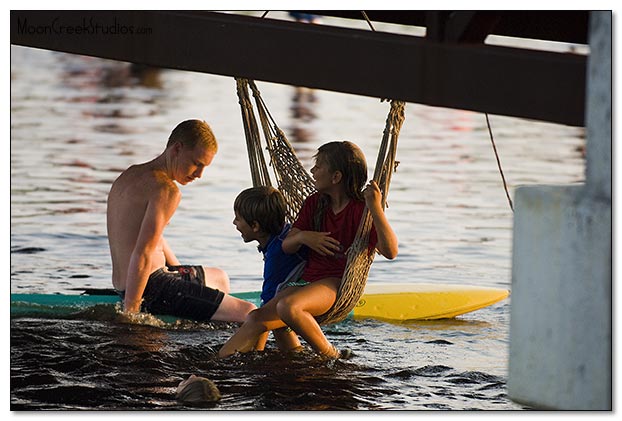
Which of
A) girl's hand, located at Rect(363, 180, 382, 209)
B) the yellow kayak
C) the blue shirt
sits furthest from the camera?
the yellow kayak

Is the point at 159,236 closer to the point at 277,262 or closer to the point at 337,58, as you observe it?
the point at 277,262

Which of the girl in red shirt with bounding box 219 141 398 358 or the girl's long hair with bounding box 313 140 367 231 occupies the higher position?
the girl's long hair with bounding box 313 140 367 231

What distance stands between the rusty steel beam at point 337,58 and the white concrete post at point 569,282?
5.2 inches

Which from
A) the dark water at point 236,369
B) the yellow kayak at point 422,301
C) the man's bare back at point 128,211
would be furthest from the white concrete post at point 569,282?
the yellow kayak at point 422,301

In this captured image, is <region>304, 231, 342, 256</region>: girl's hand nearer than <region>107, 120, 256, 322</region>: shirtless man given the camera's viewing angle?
Yes

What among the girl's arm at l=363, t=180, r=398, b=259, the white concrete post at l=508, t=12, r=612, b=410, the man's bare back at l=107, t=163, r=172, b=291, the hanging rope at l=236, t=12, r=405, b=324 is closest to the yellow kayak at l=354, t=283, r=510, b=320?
the hanging rope at l=236, t=12, r=405, b=324

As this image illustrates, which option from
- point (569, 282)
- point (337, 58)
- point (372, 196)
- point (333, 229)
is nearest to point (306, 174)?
point (333, 229)

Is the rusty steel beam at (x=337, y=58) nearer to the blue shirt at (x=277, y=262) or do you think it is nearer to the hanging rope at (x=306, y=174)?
the hanging rope at (x=306, y=174)

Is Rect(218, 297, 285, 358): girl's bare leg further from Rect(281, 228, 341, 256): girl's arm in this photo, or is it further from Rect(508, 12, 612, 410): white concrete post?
Rect(508, 12, 612, 410): white concrete post

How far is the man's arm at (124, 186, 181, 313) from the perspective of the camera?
5.03 metres

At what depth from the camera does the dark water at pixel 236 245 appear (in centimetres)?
453

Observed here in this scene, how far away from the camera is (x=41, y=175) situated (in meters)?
9.63

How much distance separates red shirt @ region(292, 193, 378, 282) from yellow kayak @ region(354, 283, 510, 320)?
117cm

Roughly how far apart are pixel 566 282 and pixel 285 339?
1723 mm
